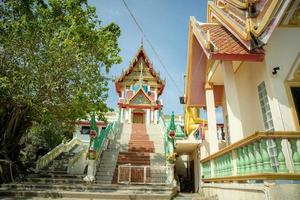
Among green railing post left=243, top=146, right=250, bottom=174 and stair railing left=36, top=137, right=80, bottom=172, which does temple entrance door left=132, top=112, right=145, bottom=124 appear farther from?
green railing post left=243, top=146, right=250, bottom=174

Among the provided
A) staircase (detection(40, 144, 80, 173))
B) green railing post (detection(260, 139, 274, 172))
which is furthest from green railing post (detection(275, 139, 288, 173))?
staircase (detection(40, 144, 80, 173))

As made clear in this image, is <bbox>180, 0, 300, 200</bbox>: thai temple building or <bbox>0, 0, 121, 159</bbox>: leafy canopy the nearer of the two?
<bbox>180, 0, 300, 200</bbox>: thai temple building

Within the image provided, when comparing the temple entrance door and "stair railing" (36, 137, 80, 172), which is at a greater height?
the temple entrance door

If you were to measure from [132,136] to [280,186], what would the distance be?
46.2 ft

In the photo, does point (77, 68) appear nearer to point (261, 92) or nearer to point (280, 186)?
point (261, 92)

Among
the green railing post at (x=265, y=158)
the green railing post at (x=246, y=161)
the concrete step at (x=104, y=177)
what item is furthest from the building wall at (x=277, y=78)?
the concrete step at (x=104, y=177)

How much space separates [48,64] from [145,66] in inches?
852

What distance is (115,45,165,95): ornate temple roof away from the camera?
94.2 ft

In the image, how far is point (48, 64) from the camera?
909cm

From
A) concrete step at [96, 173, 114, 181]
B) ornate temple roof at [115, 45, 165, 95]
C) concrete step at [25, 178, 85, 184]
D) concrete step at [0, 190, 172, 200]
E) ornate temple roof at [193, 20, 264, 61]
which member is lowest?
concrete step at [0, 190, 172, 200]

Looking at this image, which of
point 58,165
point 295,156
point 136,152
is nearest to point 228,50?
point 295,156

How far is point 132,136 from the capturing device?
16797mm

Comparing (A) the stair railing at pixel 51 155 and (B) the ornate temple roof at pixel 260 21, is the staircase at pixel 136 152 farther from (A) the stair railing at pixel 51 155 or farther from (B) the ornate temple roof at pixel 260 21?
(B) the ornate temple roof at pixel 260 21

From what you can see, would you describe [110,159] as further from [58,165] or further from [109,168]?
[58,165]
